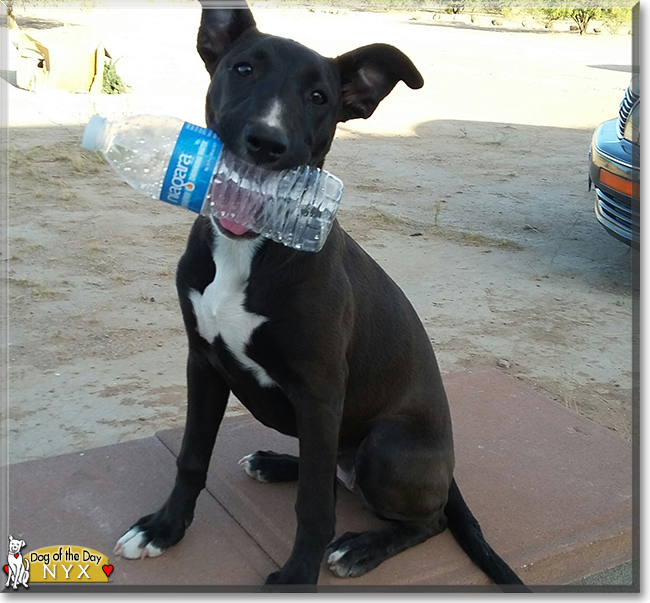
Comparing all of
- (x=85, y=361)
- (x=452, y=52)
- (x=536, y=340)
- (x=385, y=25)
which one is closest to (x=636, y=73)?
(x=536, y=340)

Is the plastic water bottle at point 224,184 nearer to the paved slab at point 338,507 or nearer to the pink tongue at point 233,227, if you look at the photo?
the pink tongue at point 233,227

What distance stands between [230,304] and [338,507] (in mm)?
1053

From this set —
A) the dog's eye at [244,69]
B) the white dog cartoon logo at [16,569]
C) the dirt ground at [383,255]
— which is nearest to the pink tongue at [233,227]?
the dog's eye at [244,69]

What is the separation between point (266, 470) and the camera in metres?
3.02

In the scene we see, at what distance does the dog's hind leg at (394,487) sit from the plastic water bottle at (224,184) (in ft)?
2.42

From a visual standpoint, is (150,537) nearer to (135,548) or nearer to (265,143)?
(135,548)

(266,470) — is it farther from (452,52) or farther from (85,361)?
(452,52)

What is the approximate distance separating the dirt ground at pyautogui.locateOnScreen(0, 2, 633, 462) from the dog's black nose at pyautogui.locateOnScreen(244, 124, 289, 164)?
2.13m

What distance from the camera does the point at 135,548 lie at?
2.56 metres

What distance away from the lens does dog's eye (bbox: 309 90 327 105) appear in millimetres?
2451

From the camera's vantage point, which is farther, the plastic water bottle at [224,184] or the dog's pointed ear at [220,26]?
the dog's pointed ear at [220,26]

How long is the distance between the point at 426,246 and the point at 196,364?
472 centimetres

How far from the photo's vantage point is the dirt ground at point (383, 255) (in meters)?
4.39

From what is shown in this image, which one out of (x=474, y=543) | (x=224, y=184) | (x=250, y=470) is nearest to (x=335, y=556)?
(x=474, y=543)
